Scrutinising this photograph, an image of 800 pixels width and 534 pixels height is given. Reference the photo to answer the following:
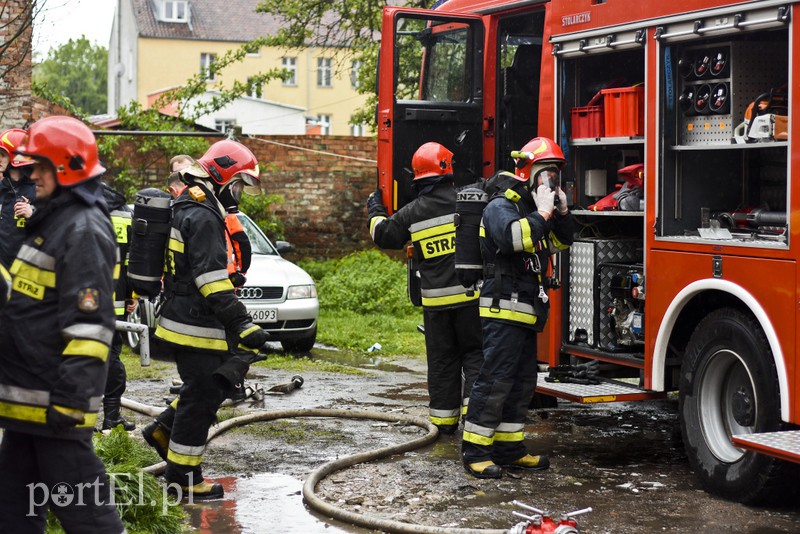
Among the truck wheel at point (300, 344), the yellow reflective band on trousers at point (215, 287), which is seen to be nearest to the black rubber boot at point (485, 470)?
the yellow reflective band on trousers at point (215, 287)

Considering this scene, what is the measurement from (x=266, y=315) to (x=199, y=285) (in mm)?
5259

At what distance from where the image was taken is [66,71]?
292ft

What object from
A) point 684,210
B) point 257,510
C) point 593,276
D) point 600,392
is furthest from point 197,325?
point 684,210

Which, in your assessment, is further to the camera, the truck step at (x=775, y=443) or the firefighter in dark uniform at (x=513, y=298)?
the firefighter in dark uniform at (x=513, y=298)

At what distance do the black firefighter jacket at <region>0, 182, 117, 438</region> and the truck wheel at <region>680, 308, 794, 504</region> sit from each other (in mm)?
3402

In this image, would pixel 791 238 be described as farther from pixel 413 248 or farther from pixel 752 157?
pixel 413 248

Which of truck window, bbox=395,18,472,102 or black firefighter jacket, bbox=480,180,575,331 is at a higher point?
truck window, bbox=395,18,472,102

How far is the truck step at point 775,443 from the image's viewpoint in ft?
17.1

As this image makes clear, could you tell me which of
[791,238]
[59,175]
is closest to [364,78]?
[791,238]

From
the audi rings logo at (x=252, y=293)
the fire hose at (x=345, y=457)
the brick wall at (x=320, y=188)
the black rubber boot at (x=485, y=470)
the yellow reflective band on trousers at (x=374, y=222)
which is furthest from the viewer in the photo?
the brick wall at (x=320, y=188)

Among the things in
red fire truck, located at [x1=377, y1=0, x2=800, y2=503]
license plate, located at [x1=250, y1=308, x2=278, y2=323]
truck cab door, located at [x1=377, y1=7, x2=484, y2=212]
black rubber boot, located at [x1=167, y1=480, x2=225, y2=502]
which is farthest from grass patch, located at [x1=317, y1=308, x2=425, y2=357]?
black rubber boot, located at [x1=167, y1=480, x2=225, y2=502]

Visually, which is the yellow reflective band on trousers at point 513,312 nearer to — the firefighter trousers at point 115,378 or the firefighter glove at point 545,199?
the firefighter glove at point 545,199

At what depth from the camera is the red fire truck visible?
19.0 ft

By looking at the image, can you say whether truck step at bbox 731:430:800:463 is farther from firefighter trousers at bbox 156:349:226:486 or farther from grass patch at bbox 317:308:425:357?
grass patch at bbox 317:308:425:357
